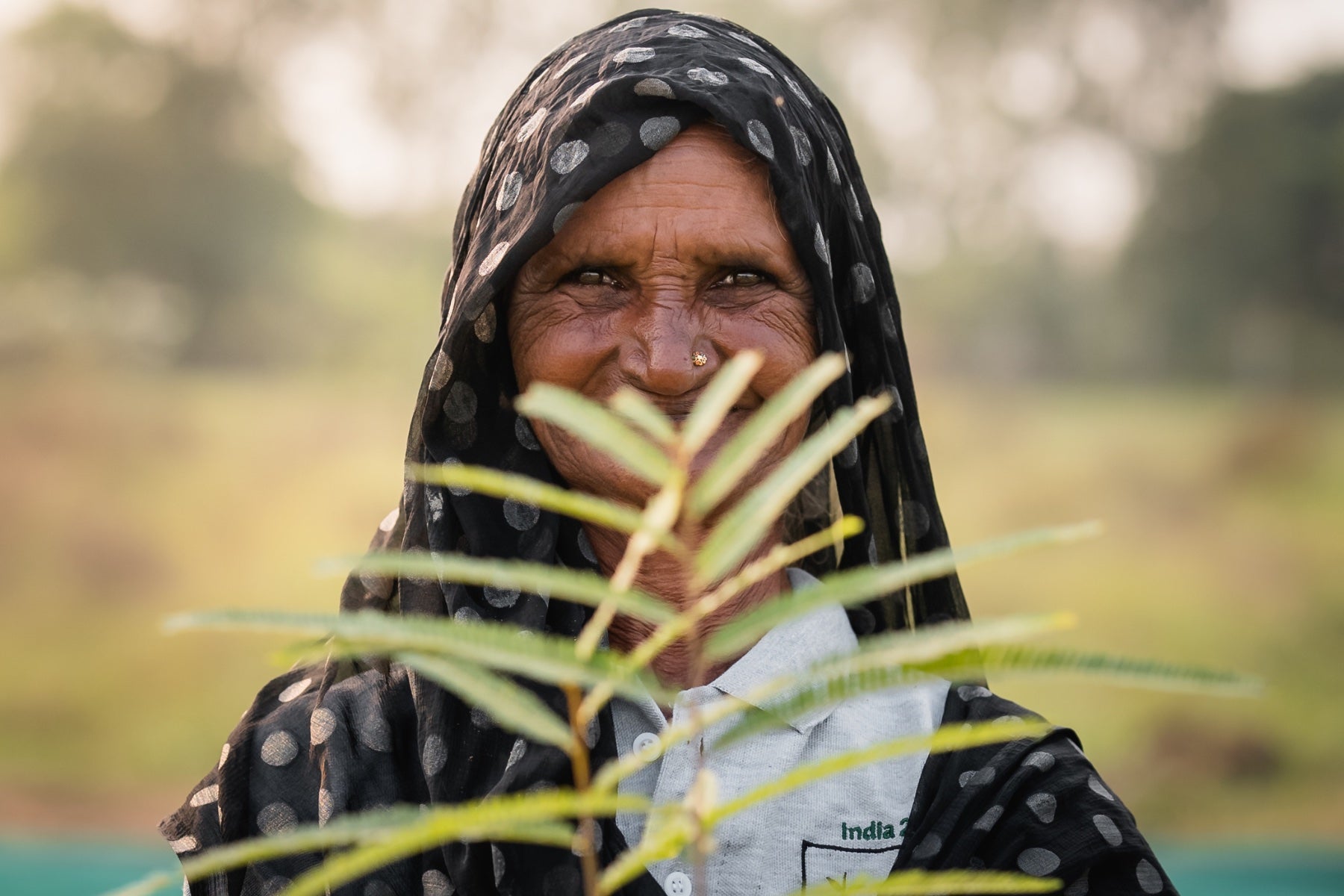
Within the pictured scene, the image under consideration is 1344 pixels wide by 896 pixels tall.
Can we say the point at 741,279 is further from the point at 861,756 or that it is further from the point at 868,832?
the point at 861,756

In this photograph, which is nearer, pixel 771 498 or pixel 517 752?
pixel 771 498

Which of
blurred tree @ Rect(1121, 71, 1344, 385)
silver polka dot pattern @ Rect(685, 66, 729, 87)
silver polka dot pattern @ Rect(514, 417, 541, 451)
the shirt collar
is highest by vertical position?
blurred tree @ Rect(1121, 71, 1344, 385)

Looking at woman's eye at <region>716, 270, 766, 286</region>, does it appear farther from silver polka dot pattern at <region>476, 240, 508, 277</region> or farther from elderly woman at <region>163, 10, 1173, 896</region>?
silver polka dot pattern at <region>476, 240, 508, 277</region>

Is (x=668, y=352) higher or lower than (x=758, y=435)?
higher

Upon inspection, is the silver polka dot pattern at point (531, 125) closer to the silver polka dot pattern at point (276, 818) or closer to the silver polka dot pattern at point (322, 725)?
the silver polka dot pattern at point (322, 725)

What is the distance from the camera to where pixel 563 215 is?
1.22m

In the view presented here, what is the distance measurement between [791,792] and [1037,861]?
9.5 inches

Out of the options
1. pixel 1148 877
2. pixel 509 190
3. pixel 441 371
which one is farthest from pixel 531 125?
pixel 1148 877

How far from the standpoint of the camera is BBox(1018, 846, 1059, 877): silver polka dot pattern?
3.63 feet

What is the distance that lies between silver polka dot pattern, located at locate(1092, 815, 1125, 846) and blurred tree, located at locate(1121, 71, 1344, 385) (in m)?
10.5

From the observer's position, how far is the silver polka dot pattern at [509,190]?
130 cm

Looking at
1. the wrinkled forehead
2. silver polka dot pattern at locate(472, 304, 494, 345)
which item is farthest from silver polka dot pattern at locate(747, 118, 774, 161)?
silver polka dot pattern at locate(472, 304, 494, 345)

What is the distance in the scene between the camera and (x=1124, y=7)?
11.1 m

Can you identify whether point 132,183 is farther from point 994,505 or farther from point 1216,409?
point 1216,409
